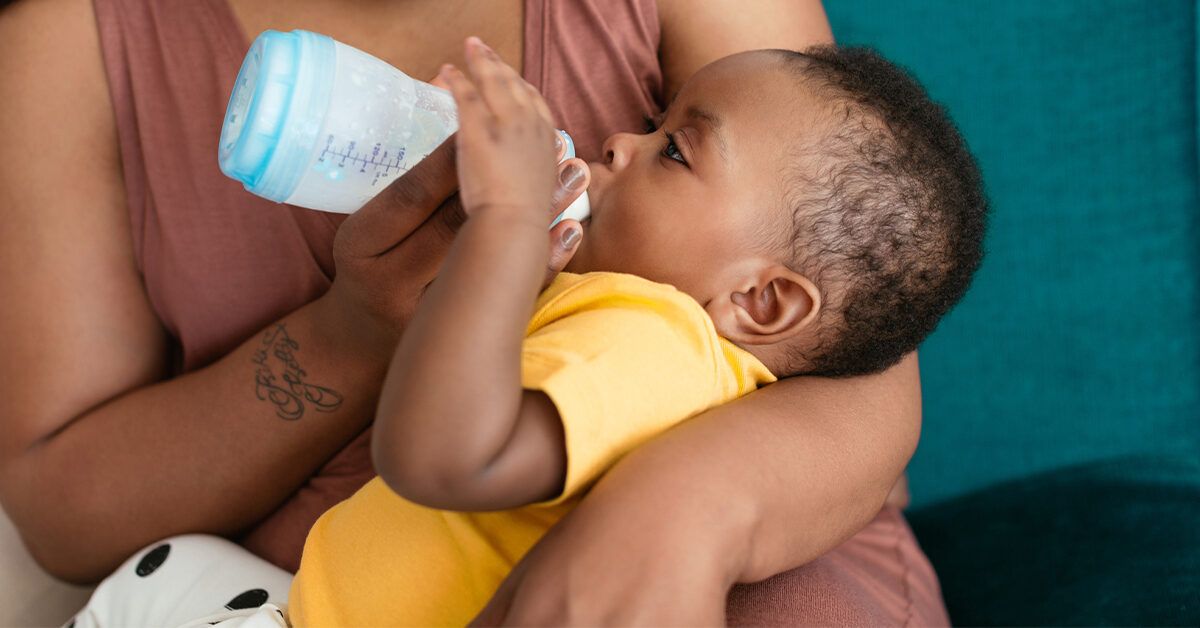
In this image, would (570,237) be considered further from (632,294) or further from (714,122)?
(714,122)

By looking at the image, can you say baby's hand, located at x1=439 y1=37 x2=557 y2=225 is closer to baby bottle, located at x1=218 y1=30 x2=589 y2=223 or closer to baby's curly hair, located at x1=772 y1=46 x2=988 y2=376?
baby bottle, located at x1=218 y1=30 x2=589 y2=223

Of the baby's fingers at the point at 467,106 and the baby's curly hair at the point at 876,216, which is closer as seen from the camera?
the baby's fingers at the point at 467,106

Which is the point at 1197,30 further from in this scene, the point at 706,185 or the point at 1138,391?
the point at 706,185

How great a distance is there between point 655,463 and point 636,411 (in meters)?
0.06

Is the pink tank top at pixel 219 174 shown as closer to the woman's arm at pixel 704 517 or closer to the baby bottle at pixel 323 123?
the baby bottle at pixel 323 123

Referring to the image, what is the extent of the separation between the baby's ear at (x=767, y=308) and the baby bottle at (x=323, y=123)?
0.19 meters

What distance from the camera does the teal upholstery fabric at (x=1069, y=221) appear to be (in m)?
1.78

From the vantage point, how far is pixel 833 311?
3.52 ft

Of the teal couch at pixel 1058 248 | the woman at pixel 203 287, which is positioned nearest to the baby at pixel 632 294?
the woman at pixel 203 287

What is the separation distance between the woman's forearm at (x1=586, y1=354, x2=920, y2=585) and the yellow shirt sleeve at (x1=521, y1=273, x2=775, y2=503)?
0.02m

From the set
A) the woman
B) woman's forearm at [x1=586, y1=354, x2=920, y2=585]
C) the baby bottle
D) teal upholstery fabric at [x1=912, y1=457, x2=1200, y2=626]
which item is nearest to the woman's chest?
the woman

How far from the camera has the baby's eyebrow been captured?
3.56 feet

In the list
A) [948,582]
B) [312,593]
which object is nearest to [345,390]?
[312,593]

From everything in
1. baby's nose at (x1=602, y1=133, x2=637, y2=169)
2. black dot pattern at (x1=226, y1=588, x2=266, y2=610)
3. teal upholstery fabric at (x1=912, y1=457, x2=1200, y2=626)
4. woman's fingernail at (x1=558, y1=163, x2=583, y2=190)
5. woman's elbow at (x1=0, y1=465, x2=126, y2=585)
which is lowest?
teal upholstery fabric at (x1=912, y1=457, x2=1200, y2=626)
